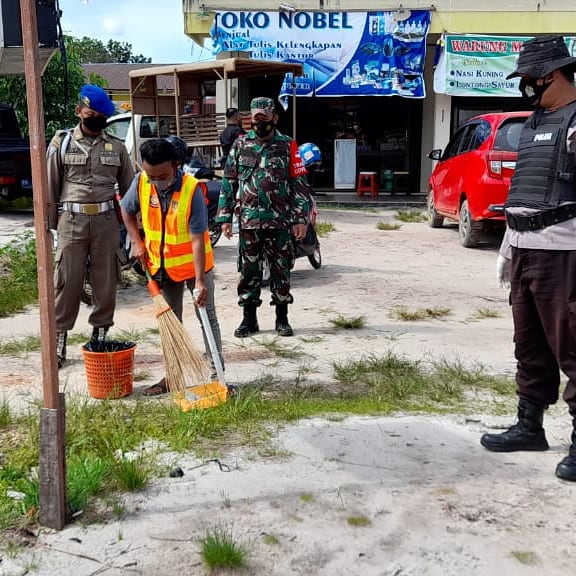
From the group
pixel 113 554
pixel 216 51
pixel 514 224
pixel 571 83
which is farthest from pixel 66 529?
pixel 216 51

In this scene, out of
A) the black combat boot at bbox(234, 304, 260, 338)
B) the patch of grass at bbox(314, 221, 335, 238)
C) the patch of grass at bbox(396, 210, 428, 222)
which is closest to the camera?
the black combat boot at bbox(234, 304, 260, 338)

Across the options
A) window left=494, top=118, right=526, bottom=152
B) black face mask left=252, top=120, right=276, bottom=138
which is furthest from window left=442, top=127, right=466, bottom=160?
black face mask left=252, top=120, right=276, bottom=138

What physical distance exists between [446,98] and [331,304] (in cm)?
1053

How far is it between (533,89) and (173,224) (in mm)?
2083

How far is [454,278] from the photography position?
8195 millimetres

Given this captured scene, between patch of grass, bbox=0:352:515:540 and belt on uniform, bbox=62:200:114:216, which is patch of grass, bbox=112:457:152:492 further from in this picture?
belt on uniform, bbox=62:200:114:216

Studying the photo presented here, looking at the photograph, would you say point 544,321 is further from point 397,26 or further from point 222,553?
point 397,26

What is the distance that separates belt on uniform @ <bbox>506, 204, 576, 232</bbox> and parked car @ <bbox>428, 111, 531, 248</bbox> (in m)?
5.05

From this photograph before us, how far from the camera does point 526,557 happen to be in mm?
2740

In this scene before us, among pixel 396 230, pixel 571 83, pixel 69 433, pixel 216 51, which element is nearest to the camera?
pixel 571 83

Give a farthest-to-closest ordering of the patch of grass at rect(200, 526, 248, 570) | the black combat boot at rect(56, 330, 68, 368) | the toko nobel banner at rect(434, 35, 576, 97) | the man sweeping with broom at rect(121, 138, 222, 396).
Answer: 1. the toko nobel banner at rect(434, 35, 576, 97)
2. the black combat boot at rect(56, 330, 68, 368)
3. the man sweeping with broom at rect(121, 138, 222, 396)
4. the patch of grass at rect(200, 526, 248, 570)

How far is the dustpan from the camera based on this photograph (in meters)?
4.08

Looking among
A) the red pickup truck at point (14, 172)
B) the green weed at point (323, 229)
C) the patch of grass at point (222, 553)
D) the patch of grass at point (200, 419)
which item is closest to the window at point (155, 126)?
the red pickup truck at point (14, 172)

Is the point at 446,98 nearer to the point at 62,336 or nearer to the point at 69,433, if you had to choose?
the point at 62,336
